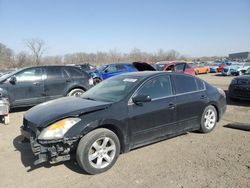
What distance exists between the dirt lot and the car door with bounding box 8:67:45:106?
3.33 m

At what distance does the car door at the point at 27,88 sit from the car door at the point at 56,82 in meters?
0.22

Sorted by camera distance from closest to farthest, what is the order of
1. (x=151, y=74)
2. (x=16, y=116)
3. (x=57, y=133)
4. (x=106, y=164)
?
1. (x=57, y=133)
2. (x=106, y=164)
3. (x=151, y=74)
4. (x=16, y=116)

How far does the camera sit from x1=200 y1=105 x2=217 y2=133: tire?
542 cm

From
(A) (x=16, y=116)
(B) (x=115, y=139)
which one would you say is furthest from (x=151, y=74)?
(A) (x=16, y=116)

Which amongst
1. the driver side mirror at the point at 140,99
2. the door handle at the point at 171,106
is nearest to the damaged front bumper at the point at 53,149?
the driver side mirror at the point at 140,99

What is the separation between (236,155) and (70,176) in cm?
288

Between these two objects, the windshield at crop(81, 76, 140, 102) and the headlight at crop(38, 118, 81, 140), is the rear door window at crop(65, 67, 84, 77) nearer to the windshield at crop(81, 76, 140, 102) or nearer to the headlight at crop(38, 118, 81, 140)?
the windshield at crop(81, 76, 140, 102)

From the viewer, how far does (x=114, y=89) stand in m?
4.67

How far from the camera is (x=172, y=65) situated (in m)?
15.7

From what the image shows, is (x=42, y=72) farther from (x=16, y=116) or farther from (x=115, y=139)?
(x=115, y=139)

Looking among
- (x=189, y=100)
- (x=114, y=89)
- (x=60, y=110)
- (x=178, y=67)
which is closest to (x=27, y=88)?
(x=114, y=89)

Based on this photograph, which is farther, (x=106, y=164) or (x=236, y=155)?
(x=236, y=155)

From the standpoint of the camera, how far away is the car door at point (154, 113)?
13.8 feet

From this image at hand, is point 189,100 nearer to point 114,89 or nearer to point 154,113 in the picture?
point 154,113
